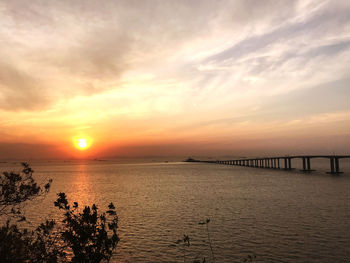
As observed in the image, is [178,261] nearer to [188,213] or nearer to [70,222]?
[70,222]

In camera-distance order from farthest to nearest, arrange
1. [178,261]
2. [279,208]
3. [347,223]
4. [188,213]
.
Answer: [279,208]
[188,213]
[347,223]
[178,261]

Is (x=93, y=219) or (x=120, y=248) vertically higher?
(x=93, y=219)

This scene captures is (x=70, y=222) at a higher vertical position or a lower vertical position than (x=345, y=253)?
higher

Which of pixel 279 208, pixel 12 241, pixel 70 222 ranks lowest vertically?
pixel 279 208

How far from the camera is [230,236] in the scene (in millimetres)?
26422

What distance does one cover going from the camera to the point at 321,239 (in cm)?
2477

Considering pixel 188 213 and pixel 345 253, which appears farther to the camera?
pixel 188 213

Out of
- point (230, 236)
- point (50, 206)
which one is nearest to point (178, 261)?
point (230, 236)

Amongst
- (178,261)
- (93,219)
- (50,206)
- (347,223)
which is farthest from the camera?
(50,206)

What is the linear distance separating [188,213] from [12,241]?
92.1 feet

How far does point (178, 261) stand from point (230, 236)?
7.85 meters

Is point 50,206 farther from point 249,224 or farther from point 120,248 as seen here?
point 249,224

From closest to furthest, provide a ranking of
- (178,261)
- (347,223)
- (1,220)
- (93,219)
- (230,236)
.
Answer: (93,219) → (178,261) → (230,236) → (347,223) → (1,220)

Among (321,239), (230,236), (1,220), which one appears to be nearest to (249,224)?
(230,236)
